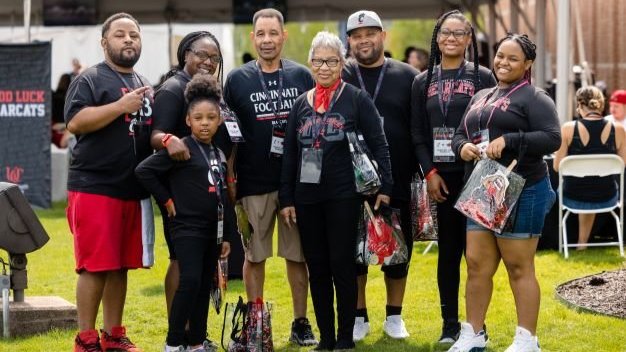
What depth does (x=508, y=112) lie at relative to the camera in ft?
20.2

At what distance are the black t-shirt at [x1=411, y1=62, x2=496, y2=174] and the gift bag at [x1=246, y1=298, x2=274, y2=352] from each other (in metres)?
1.27

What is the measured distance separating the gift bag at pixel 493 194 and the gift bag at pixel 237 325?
150 centimetres

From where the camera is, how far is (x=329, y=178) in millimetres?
6516

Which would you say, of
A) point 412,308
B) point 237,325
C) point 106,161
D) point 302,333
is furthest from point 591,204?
point 106,161

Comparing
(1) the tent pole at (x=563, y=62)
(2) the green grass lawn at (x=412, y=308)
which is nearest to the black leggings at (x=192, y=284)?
(2) the green grass lawn at (x=412, y=308)

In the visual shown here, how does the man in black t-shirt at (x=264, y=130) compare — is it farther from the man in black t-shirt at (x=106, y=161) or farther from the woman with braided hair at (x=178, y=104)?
the man in black t-shirt at (x=106, y=161)

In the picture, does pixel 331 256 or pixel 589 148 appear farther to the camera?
pixel 589 148

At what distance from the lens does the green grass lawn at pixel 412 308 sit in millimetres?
7066

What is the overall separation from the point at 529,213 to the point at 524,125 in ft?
1.57

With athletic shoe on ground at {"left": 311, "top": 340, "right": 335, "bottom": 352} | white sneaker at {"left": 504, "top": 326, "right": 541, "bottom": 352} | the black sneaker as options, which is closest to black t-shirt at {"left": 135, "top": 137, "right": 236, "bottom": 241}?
athletic shoe on ground at {"left": 311, "top": 340, "right": 335, "bottom": 352}

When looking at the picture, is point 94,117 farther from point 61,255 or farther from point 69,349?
point 61,255

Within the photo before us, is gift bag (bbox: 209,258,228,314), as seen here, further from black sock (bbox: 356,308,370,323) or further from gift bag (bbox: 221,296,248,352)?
black sock (bbox: 356,308,370,323)

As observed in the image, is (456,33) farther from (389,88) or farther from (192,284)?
(192,284)

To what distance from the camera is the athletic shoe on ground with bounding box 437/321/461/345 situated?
22.7 feet
